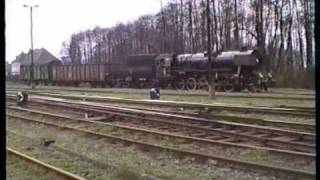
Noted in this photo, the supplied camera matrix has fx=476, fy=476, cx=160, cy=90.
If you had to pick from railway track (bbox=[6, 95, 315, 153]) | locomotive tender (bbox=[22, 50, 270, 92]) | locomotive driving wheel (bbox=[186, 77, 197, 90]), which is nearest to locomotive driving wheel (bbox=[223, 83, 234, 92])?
locomotive tender (bbox=[22, 50, 270, 92])

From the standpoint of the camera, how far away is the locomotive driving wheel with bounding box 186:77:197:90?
33.8 metres

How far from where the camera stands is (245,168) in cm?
689

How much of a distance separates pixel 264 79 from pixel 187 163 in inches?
956

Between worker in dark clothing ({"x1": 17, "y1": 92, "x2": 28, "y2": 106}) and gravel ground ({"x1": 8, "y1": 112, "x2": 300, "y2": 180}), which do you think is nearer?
gravel ground ({"x1": 8, "y1": 112, "x2": 300, "y2": 180})

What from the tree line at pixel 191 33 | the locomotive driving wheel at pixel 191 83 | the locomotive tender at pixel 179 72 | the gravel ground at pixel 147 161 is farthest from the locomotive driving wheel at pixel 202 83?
the gravel ground at pixel 147 161

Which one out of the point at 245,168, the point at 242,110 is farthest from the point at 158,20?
the point at 245,168

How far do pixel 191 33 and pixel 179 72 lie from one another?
1758cm

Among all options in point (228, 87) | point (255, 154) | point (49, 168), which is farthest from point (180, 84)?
point (49, 168)

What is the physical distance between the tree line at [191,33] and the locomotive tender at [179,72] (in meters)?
1.88

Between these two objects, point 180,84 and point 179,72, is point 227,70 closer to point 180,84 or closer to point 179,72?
point 179,72

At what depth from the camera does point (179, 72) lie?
3503cm

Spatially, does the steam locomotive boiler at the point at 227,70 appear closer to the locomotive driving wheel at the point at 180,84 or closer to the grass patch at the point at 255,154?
the locomotive driving wheel at the point at 180,84

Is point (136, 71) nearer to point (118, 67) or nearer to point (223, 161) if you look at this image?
point (118, 67)

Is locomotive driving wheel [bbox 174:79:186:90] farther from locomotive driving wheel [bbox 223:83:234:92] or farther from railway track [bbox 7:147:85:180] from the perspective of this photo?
railway track [bbox 7:147:85:180]
